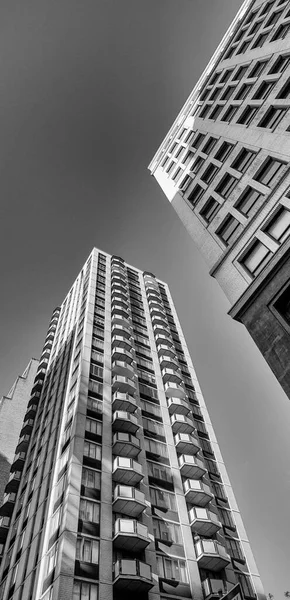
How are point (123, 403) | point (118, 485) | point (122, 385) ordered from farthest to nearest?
point (122, 385), point (123, 403), point (118, 485)

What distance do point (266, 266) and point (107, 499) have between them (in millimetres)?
19874

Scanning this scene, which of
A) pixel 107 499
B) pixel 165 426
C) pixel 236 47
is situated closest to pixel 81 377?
pixel 165 426

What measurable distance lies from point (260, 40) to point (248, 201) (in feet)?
45.9

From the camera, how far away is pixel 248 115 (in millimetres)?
23125

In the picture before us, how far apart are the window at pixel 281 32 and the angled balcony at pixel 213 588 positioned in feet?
112

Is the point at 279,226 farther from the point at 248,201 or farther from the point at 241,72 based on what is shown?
the point at 241,72

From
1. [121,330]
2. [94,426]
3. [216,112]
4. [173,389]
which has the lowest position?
[94,426]

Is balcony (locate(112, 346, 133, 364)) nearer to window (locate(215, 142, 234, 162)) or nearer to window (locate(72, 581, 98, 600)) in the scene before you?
window (locate(72, 581, 98, 600))

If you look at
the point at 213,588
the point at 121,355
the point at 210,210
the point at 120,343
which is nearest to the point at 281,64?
the point at 210,210

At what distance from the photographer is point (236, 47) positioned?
2972cm

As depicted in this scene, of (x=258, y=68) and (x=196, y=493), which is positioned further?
(x=196, y=493)

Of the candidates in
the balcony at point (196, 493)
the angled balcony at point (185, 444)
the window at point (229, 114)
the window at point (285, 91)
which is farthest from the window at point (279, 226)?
the angled balcony at point (185, 444)

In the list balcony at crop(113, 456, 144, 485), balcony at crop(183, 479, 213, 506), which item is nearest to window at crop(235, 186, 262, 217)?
balcony at crop(113, 456, 144, 485)

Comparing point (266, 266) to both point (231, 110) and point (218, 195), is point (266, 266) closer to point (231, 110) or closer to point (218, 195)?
point (218, 195)
